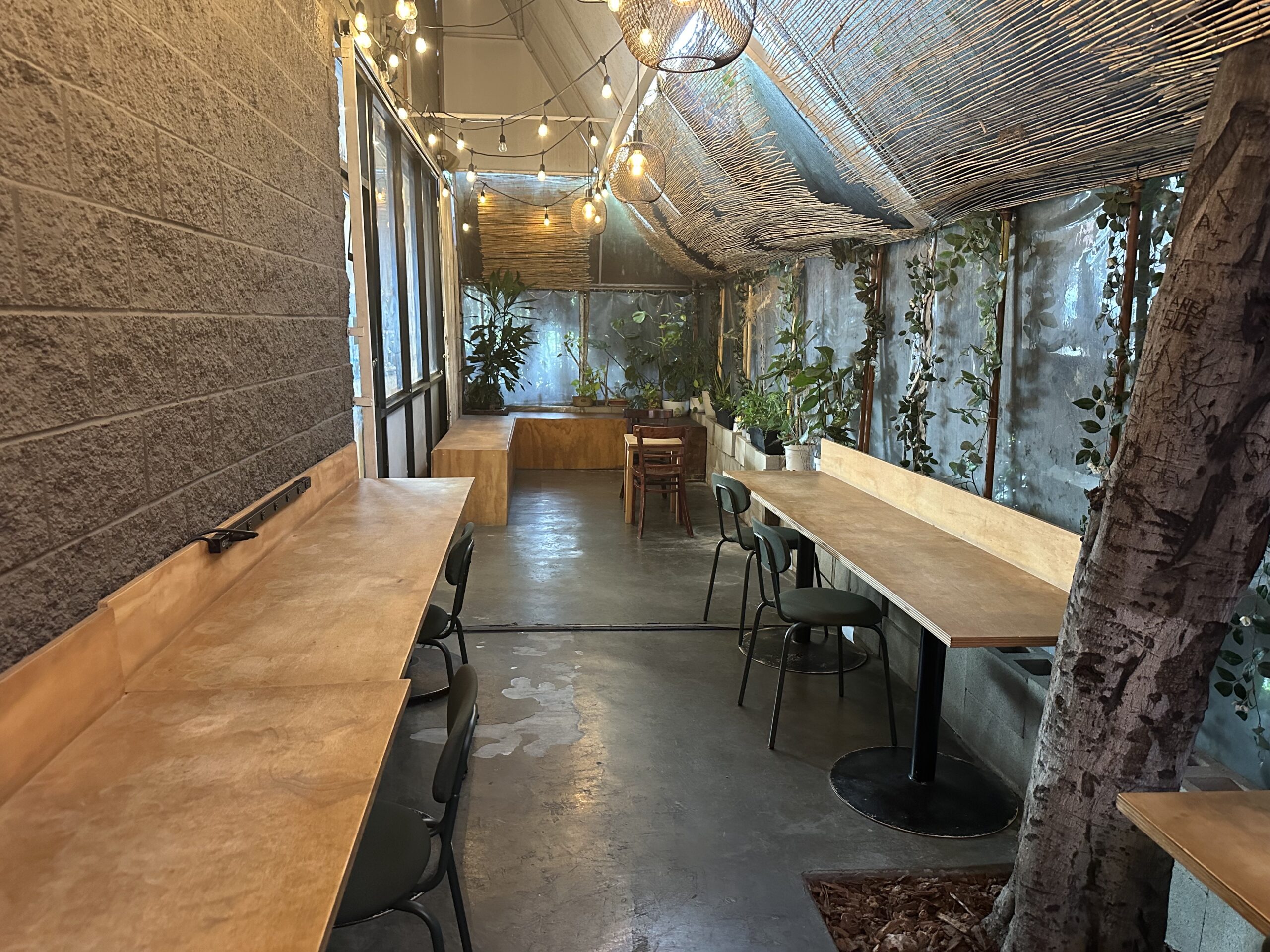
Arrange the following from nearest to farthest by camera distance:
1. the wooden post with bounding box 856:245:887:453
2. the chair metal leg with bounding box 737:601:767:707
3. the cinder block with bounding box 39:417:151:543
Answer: the cinder block with bounding box 39:417:151:543 → the chair metal leg with bounding box 737:601:767:707 → the wooden post with bounding box 856:245:887:453

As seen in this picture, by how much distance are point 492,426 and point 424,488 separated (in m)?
5.01

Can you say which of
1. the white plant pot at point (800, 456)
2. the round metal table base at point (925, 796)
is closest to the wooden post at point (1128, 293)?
the round metal table base at point (925, 796)

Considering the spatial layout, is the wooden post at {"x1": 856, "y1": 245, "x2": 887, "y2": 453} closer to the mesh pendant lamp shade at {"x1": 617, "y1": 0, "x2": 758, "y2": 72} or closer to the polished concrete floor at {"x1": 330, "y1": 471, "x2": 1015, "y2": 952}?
the polished concrete floor at {"x1": 330, "y1": 471, "x2": 1015, "y2": 952}

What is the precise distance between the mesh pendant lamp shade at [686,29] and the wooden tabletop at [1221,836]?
1990mm

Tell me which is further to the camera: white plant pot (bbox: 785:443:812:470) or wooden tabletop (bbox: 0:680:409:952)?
white plant pot (bbox: 785:443:812:470)

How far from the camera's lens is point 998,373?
3557mm

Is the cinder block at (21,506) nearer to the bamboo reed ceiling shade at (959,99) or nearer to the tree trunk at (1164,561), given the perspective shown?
the tree trunk at (1164,561)

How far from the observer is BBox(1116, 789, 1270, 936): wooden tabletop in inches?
52.1

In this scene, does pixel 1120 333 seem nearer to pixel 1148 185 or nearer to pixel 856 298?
pixel 1148 185

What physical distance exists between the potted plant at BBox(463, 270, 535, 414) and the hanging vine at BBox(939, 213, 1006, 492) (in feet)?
21.8

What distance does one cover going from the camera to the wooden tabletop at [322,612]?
1.81 m

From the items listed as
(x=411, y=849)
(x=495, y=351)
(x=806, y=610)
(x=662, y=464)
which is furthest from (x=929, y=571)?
(x=495, y=351)

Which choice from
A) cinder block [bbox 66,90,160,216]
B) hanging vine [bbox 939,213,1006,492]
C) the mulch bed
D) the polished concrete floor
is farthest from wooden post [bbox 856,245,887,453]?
cinder block [bbox 66,90,160,216]

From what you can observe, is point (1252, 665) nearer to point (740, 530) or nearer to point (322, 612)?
point (322, 612)
